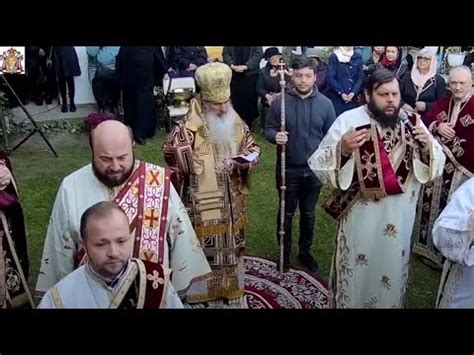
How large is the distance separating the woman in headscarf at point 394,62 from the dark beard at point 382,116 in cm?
14

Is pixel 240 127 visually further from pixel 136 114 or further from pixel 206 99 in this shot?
pixel 136 114

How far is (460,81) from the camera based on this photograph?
3.49 metres

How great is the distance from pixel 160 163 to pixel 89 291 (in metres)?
0.57

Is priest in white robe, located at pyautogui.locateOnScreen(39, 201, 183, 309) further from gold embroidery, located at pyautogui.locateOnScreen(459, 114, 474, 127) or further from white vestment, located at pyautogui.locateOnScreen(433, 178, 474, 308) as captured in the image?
gold embroidery, located at pyautogui.locateOnScreen(459, 114, 474, 127)

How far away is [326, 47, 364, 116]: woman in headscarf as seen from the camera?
3438 mm

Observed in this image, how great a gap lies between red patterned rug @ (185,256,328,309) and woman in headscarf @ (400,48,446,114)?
0.82 metres

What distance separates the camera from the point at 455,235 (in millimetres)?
3385

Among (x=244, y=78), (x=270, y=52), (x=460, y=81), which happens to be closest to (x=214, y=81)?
(x=244, y=78)

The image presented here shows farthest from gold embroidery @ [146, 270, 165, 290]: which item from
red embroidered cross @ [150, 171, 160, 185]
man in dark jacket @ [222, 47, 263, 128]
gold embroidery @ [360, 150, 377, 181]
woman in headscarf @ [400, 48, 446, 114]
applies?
woman in headscarf @ [400, 48, 446, 114]

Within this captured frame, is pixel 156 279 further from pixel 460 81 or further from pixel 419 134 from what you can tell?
pixel 460 81

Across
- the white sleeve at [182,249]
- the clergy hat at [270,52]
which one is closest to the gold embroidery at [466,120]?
the clergy hat at [270,52]

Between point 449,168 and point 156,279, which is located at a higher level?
point 449,168
